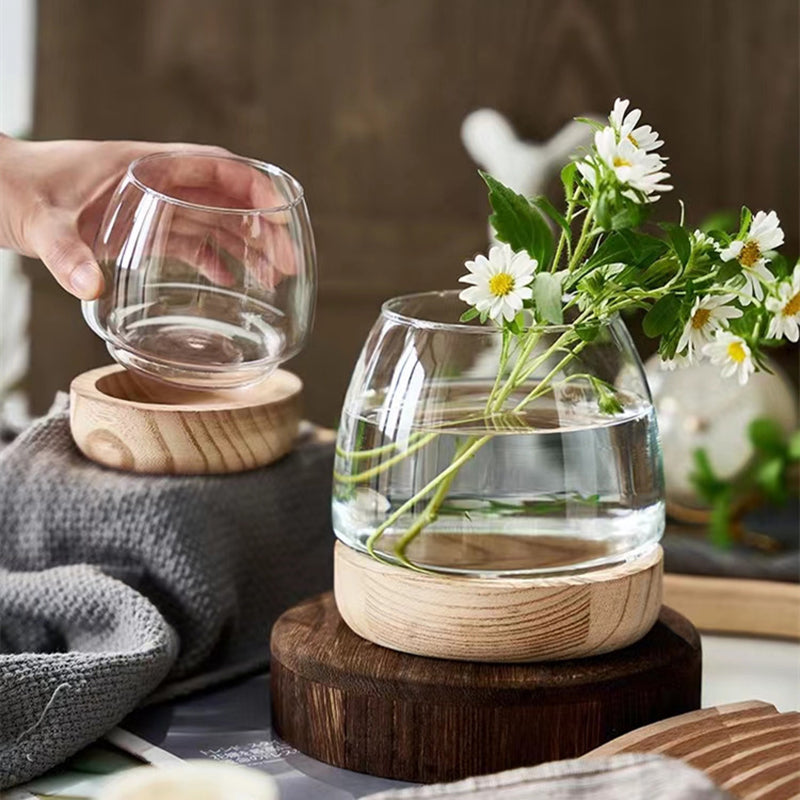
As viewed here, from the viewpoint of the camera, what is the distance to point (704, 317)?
0.62 meters

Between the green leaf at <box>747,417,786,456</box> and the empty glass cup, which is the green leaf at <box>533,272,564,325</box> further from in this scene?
the green leaf at <box>747,417,786,456</box>

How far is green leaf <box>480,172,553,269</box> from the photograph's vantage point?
0.59m

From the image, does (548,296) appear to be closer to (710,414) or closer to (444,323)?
(444,323)

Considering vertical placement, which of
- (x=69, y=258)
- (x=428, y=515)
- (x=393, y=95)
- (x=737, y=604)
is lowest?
(x=737, y=604)

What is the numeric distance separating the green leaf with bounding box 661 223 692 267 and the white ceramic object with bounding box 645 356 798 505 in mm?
468

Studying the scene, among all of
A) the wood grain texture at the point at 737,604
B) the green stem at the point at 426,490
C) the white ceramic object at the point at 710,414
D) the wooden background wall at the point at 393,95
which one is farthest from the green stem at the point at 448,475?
the wooden background wall at the point at 393,95

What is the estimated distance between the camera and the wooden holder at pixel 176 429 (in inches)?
28.6

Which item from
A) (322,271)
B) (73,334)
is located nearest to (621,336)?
(322,271)

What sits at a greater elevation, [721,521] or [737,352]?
[737,352]

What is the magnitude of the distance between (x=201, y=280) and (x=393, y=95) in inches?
35.5

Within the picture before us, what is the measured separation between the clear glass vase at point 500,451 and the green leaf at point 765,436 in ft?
1.33

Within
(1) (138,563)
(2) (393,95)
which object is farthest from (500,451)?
(2) (393,95)

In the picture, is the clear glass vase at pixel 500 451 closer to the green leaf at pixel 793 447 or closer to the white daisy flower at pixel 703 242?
the white daisy flower at pixel 703 242

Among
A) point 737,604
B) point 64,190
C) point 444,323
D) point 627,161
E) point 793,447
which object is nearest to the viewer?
point 627,161
